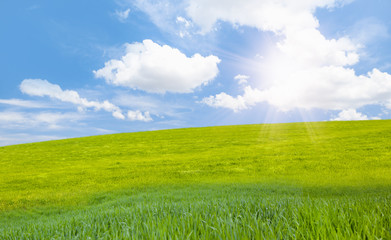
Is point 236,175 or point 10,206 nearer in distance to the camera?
point 10,206

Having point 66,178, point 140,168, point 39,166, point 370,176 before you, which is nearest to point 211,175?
point 140,168

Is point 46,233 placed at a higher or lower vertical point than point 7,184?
higher

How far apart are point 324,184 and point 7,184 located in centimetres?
1717

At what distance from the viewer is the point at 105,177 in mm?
14391

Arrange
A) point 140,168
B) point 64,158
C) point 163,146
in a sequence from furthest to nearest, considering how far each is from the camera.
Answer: point 163,146, point 64,158, point 140,168

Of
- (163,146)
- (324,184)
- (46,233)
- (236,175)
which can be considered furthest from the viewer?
(163,146)

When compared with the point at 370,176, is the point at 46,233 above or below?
above

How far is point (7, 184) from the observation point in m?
15.1

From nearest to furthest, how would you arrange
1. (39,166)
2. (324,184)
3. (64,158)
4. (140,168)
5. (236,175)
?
(324,184)
(236,175)
(140,168)
(39,166)
(64,158)

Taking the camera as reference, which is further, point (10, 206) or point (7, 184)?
point (7, 184)

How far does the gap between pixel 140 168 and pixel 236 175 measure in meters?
6.33

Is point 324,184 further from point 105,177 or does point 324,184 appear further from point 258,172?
point 105,177

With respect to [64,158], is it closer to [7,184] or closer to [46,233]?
[7,184]

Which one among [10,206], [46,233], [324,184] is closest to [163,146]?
[10,206]
